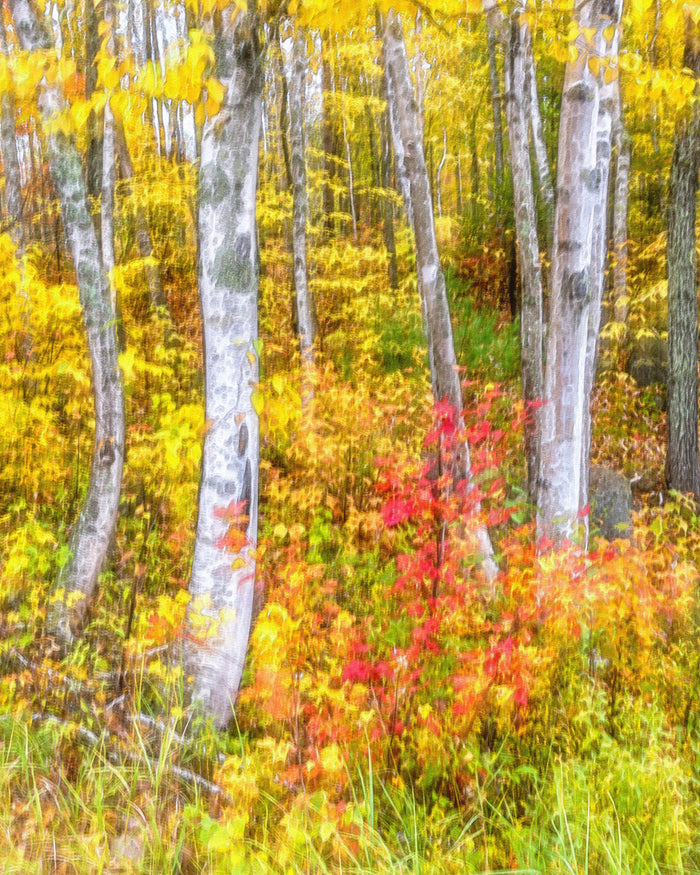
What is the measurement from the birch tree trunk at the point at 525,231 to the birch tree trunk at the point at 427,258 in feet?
2.08

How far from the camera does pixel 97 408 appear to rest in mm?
4742

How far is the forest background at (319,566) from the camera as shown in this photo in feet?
8.76

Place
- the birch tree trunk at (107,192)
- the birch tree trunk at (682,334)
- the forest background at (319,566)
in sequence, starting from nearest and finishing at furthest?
the forest background at (319,566) < the birch tree trunk at (107,192) < the birch tree trunk at (682,334)

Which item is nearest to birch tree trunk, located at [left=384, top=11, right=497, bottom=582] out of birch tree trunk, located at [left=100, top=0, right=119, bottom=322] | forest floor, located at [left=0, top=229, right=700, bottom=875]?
forest floor, located at [left=0, top=229, right=700, bottom=875]

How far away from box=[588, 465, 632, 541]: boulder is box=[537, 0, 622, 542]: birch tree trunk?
2287 millimetres

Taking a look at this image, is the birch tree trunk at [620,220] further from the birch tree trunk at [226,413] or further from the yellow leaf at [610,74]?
the birch tree trunk at [226,413]

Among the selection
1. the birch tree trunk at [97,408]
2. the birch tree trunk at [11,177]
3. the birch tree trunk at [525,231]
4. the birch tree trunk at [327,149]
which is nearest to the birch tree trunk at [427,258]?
the birch tree trunk at [525,231]

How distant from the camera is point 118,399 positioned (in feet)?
15.7

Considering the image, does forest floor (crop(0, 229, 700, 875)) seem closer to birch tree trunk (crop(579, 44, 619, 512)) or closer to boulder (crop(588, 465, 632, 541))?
boulder (crop(588, 465, 632, 541))

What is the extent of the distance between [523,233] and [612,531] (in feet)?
10.3

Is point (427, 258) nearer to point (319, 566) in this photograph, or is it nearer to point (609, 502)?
point (319, 566)

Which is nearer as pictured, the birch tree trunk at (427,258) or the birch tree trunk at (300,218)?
the birch tree trunk at (427,258)

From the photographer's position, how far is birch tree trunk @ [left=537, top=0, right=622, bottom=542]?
3.73 m

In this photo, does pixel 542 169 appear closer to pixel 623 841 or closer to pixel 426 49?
pixel 426 49
